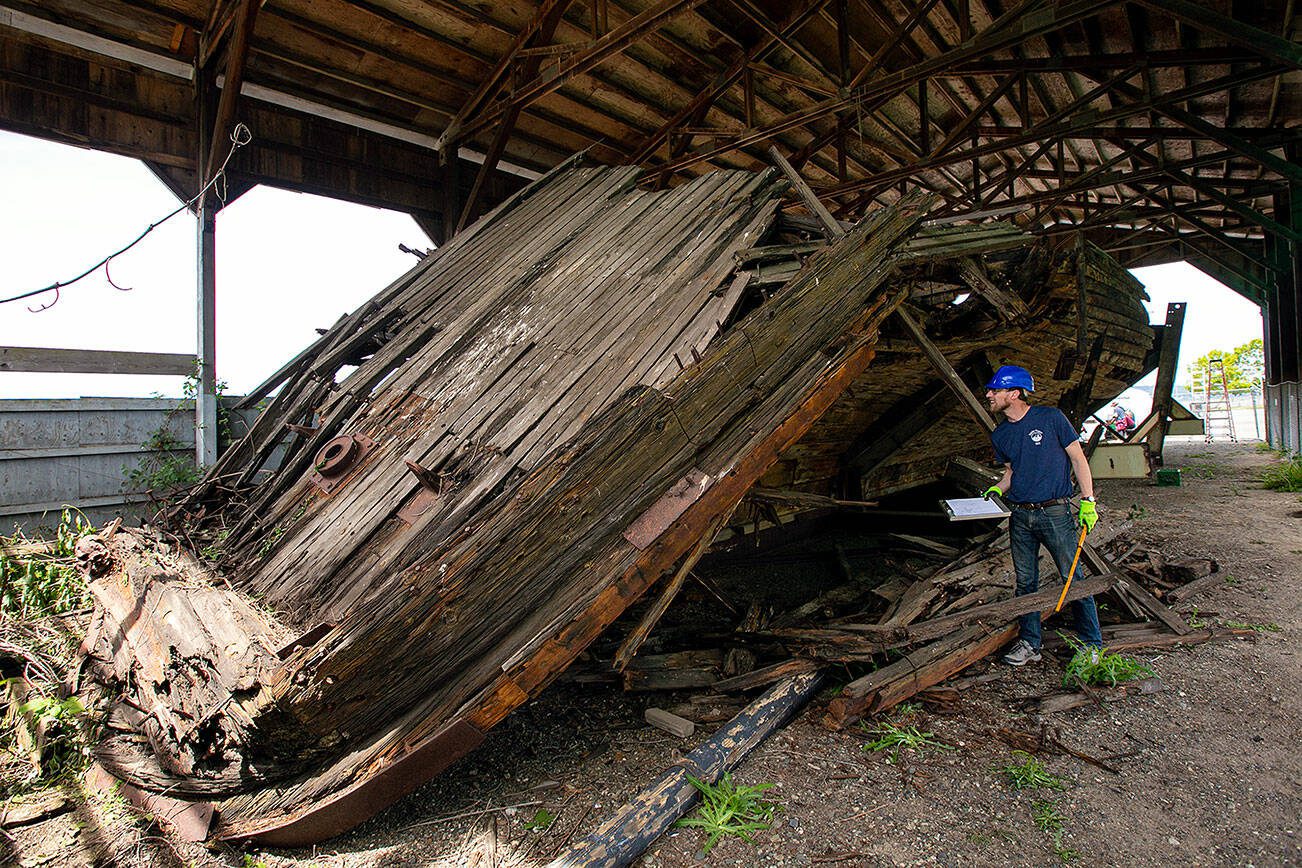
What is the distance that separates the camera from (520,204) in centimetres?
711

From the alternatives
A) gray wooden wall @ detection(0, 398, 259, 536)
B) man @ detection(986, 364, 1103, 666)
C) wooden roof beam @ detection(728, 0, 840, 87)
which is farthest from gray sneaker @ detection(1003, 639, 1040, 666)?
wooden roof beam @ detection(728, 0, 840, 87)

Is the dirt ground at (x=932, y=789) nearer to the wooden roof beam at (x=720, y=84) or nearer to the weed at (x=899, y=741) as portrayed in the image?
the weed at (x=899, y=741)

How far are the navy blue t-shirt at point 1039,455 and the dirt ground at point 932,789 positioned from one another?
111 cm

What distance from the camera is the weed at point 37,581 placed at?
14.6 feet

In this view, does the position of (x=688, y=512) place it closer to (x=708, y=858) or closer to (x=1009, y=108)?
(x=708, y=858)

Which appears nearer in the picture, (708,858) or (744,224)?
(708,858)

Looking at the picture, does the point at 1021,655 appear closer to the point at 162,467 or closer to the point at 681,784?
the point at 681,784

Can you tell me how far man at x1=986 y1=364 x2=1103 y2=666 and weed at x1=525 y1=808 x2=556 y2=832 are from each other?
3.04m

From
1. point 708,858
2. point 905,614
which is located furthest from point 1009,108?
point 708,858

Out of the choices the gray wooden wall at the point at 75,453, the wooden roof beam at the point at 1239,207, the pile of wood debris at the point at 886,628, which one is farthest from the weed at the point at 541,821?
the wooden roof beam at the point at 1239,207

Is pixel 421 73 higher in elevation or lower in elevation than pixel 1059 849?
higher

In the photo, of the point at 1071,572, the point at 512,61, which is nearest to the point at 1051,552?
the point at 1071,572

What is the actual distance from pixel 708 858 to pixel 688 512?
139cm

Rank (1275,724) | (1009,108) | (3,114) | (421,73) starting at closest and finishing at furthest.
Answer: (1275,724) < (3,114) < (421,73) < (1009,108)
